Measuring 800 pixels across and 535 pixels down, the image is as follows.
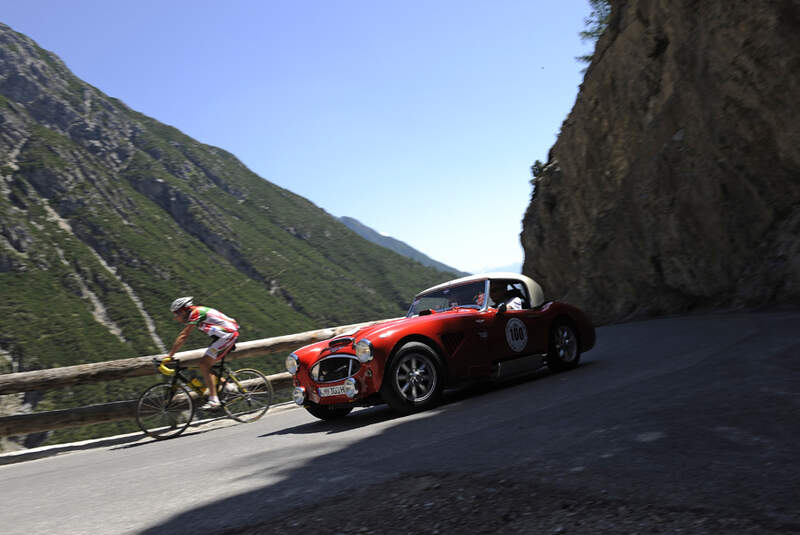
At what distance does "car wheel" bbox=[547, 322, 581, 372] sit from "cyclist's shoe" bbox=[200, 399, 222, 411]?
458 cm

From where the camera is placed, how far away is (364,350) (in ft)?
19.9

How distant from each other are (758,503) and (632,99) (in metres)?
23.0

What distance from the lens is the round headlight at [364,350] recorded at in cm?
604

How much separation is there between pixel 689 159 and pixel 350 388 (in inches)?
603

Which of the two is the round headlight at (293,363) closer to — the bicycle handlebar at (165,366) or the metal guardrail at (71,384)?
the bicycle handlebar at (165,366)

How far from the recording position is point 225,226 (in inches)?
6299

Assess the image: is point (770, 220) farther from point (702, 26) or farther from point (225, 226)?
point (225, 226)

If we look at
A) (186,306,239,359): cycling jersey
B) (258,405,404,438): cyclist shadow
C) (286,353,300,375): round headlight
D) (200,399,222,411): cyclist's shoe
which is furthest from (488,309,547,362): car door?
(200,399,222,411): cyclist's shoe

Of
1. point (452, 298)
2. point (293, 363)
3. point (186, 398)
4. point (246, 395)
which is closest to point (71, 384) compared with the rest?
point (186, 398)

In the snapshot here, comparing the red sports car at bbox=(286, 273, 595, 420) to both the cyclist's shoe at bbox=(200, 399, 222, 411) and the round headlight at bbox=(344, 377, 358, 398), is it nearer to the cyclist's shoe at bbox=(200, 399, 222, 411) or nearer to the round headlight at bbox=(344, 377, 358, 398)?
the round headlight at bbox=(344, 377, 358, 398)

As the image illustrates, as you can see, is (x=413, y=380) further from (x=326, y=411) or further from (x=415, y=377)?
(x=326, y=411)

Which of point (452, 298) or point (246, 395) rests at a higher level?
point (452, 298)

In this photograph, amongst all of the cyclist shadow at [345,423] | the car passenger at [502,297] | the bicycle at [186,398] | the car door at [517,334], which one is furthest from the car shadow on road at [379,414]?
the bicycle at [186,398]

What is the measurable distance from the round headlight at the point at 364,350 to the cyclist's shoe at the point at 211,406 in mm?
3161
